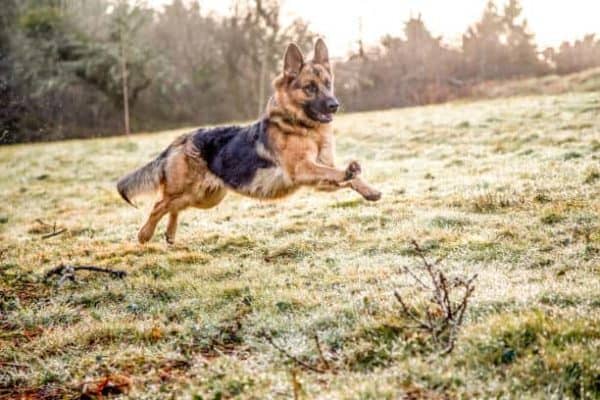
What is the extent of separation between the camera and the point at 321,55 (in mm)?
8656

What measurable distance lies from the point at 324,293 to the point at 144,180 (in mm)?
4352

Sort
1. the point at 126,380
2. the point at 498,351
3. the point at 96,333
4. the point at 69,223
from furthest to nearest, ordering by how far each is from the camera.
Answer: the point at 69,223, the point at 96,333, the point at 126,380, the point at 498,351

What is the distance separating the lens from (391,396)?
3.94 m

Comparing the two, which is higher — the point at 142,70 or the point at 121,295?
the point at 142,70

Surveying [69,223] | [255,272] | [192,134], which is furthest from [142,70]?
[255,272]

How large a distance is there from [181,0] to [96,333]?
142 ft

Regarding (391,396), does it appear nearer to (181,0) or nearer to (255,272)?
(255,272)

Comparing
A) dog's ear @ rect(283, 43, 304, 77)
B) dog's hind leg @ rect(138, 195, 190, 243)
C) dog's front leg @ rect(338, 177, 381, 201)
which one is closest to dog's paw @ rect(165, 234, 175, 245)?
dog's hind leg @ rect(138, 195, 190, 243)

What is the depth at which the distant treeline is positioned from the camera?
122 feet

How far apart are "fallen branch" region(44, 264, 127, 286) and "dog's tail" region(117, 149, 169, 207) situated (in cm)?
190

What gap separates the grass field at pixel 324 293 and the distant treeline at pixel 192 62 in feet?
78.9

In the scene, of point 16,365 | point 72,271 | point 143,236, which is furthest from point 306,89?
point 16,365

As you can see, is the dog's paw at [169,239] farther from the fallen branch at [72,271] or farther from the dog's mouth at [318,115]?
the dog's mouth at [318,115]

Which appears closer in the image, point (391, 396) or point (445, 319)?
point (391, 396)
